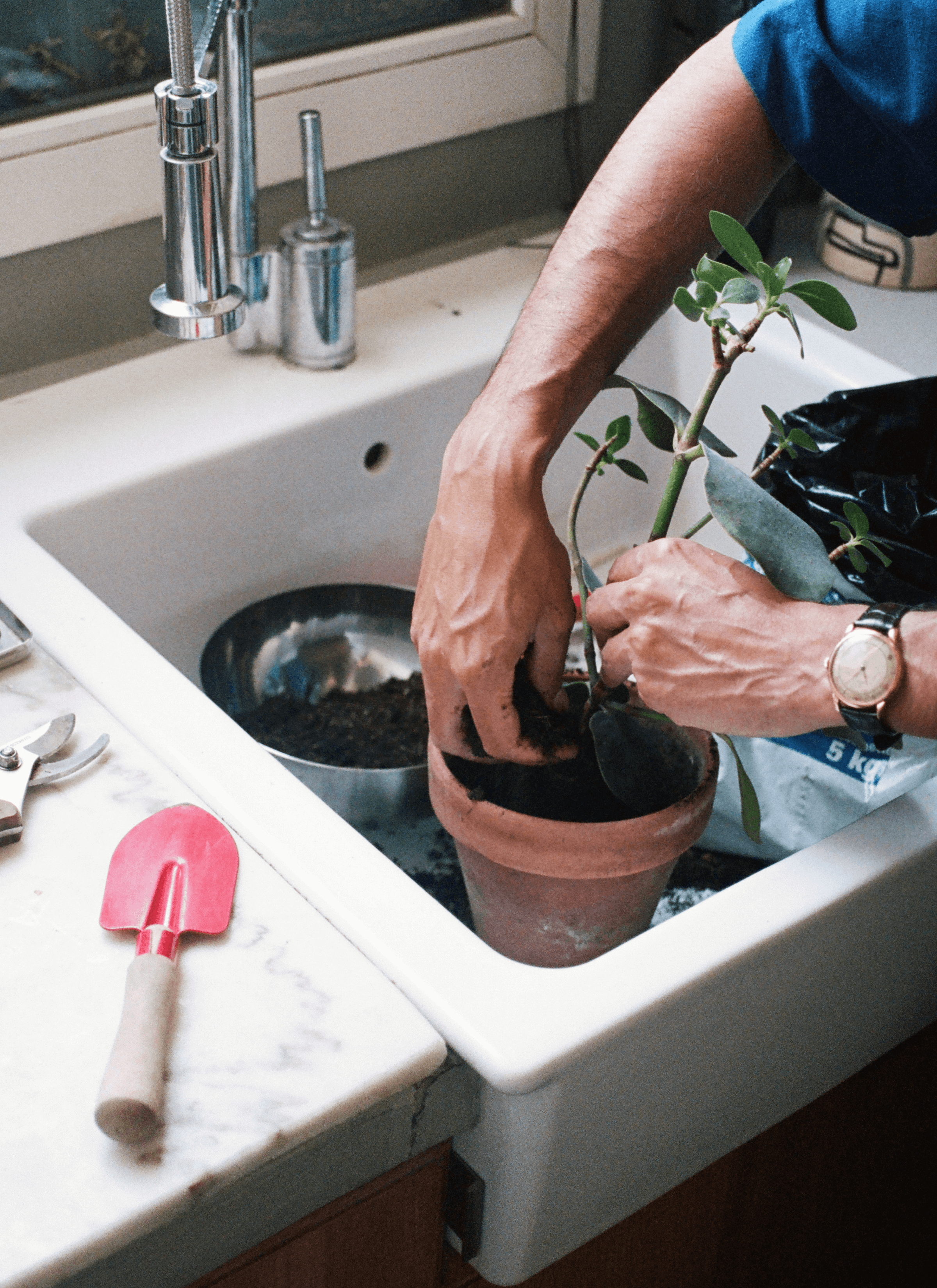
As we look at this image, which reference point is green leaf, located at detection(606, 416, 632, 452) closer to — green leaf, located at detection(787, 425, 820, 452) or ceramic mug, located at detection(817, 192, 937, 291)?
green leaf, located at detection(787, 425, 820, 452)

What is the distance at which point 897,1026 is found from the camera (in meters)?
0.84

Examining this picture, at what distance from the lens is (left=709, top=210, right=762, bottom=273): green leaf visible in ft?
2.03

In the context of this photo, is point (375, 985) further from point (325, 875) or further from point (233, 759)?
point (233, 759)

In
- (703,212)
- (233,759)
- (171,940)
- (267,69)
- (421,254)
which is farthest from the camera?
(421,254)

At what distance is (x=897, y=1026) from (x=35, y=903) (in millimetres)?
545

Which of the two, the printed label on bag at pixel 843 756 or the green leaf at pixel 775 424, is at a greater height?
the green leaf at pixel 775 424

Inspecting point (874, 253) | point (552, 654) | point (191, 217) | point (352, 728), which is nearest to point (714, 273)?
point (552, 654)

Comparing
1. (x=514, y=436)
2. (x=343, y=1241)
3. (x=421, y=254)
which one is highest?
(x=514, y=436)

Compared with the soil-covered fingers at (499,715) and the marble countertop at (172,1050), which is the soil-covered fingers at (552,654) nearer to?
the soil-covered fingers at (499,715)

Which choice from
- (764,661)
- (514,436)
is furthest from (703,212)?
(764,661)

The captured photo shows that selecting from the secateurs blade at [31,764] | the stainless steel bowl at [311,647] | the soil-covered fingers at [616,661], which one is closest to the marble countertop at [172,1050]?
the secateurs blade at [31,764]

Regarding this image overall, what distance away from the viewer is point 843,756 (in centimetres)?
87

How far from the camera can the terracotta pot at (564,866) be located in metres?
0.68

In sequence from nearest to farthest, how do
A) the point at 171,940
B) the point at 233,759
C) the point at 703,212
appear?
the point at 171,940 < the point at 233,759 < the point at 703,212
